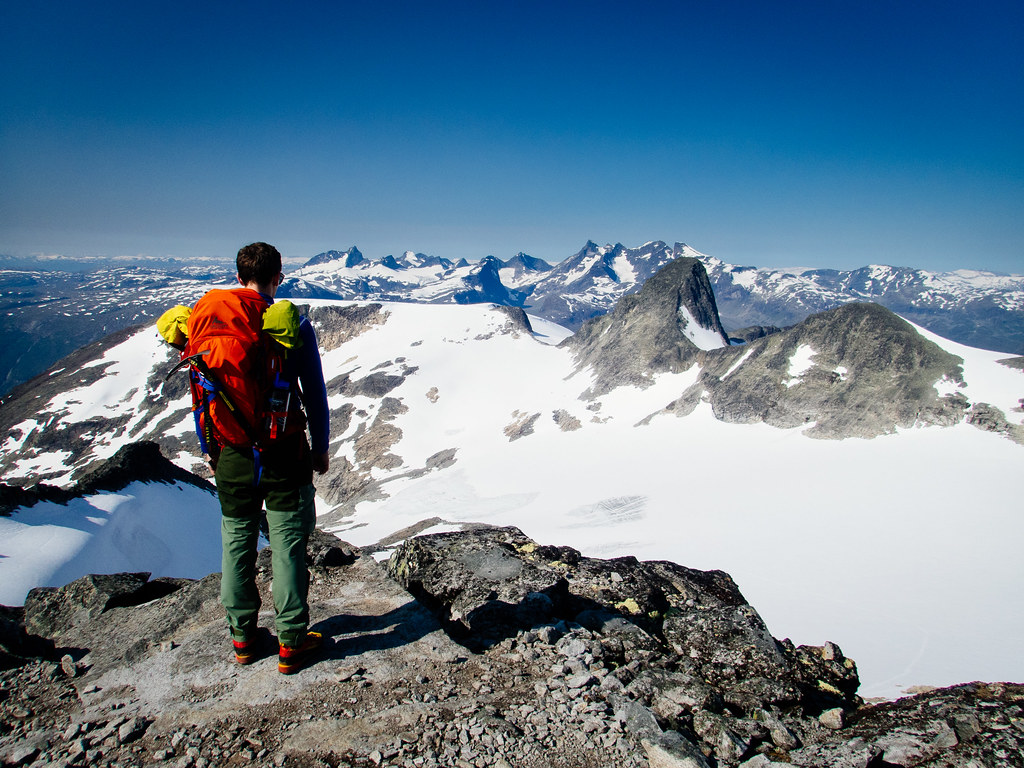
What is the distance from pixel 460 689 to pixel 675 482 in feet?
210

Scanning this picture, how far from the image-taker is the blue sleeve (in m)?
5.49

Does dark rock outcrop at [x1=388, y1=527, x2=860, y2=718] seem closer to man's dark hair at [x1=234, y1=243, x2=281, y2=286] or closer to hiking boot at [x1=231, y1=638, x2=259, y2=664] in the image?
hiking boot at [x1=231, y1=638, x2=259, y2=664]

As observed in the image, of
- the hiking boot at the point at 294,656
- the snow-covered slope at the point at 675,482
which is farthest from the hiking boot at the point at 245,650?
the snow-covered slope at the point at 675,482

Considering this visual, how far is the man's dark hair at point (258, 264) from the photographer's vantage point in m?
5.52

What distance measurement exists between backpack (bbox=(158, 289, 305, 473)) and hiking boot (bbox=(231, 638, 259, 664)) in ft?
6.30

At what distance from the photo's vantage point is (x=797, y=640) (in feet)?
102

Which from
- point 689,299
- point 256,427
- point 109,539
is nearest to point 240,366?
point 256,427

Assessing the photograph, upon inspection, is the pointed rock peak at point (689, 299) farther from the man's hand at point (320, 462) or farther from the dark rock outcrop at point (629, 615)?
the man's hand at point (320, 462)

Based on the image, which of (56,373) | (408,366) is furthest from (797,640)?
(56,373)

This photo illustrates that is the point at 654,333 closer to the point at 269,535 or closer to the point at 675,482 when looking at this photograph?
the point at 675,482

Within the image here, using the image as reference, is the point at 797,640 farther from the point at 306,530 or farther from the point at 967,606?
the point at 306,530

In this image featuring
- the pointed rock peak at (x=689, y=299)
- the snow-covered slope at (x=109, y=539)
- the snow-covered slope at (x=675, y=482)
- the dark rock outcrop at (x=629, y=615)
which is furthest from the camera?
the pointed rock peak at (x=689, y=299)

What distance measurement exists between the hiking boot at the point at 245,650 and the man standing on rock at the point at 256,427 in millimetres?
11

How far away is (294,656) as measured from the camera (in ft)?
17.4
